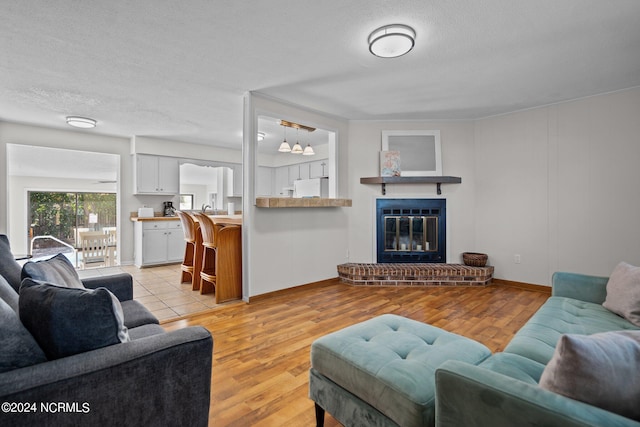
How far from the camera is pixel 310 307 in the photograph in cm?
333

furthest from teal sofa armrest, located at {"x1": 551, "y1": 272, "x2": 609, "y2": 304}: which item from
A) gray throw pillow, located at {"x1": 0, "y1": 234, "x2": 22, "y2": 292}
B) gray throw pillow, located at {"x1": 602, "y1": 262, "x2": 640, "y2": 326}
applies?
gray throw pillow, located at {"x1": 0, "y1": 234, "x2": 22, "y2": 292}

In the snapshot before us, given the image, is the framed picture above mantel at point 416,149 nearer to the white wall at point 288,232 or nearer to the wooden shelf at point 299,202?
the white wall at point 288,232

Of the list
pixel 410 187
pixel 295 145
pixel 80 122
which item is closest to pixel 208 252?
pixel 295 145

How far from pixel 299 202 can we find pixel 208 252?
1.36m

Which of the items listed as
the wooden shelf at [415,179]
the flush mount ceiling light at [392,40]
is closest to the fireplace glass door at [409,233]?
the wooden shelf at [415,179]

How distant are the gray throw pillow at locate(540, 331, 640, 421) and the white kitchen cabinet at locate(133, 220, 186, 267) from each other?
6.06 m

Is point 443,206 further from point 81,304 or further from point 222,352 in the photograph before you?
point 81,304

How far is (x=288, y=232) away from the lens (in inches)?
153

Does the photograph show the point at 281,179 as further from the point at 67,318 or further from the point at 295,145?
the point at 67,318

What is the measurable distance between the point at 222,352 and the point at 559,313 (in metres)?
2.31

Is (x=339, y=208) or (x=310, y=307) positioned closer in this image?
(x=310, y=307)

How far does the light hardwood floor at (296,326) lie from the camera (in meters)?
1.69

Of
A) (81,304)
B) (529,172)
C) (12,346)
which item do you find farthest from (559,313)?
(529,172)

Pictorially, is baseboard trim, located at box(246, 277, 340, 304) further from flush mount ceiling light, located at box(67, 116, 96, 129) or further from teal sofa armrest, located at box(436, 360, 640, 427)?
flush mount ceiling light, located at box(67, 116, 96, 129)
